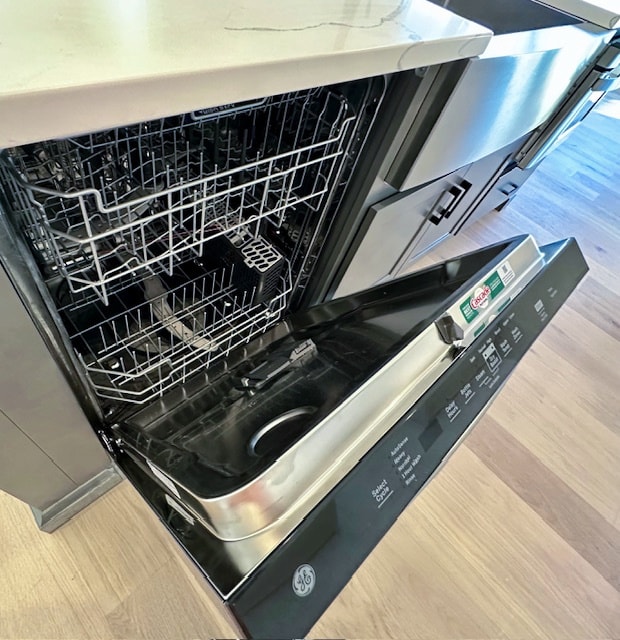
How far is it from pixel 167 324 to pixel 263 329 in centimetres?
19

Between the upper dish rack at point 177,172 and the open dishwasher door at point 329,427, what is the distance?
8.5 inches

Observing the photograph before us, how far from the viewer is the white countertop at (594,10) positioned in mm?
930

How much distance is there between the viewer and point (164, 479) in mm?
537

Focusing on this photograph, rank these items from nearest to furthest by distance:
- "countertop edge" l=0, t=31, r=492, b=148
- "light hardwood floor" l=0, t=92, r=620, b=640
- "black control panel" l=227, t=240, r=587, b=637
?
"countertop edge" l=0, t=31, r=492, b=148, "black control panel" l=227, t=240, r=587, b=637, "light hardwood floor" l=0, t=92, r=620, b=640

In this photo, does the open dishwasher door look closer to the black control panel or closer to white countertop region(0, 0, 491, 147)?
the black control panel

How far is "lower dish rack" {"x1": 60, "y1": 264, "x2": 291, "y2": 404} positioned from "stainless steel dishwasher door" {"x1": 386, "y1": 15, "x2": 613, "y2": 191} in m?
0.31

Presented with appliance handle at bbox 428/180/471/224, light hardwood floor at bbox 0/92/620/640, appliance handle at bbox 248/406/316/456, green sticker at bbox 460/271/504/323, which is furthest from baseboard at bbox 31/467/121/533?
appliance handle at bbox 428/180/471/224

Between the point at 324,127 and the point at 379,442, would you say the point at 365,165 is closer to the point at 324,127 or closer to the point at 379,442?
the point at 324,127

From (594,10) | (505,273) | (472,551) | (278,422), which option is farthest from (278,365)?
(594,10)

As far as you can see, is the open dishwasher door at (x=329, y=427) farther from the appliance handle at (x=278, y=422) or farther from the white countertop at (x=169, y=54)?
the white countertop at (x=169, y=54)

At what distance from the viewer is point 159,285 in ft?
2.71

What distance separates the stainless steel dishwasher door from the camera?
1.97ft

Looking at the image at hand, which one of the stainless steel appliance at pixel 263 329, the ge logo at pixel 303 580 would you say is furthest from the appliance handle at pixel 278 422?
the ge logo at pixel 303 580

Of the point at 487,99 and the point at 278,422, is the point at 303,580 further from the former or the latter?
the point at 487,99
